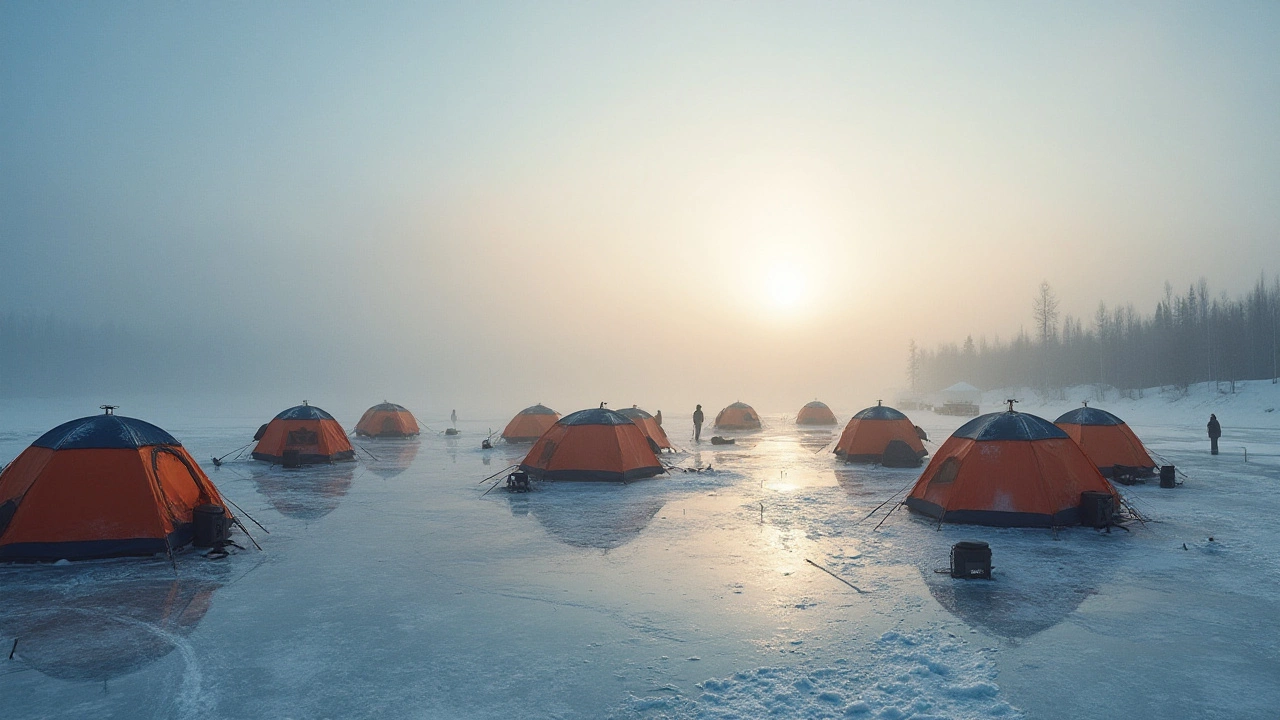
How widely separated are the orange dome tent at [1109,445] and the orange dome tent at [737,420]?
25737 mm

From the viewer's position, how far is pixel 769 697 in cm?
627

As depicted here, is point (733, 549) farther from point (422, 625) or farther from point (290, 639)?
point (290, 639)

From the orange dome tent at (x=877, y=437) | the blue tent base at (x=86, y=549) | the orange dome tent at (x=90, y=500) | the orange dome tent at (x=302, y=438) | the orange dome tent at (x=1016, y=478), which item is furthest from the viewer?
the orange dome tent at (x=302, y=438)

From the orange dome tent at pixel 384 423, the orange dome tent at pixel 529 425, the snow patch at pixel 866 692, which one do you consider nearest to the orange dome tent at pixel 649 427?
the orange dome tent at pixel 529 425

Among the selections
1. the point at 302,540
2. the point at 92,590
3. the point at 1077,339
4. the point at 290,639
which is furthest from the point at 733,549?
the point at 1077,339

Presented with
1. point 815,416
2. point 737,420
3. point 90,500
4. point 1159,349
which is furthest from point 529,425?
point 1159,349

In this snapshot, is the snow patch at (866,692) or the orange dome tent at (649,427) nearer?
the snow patch at (866,692)

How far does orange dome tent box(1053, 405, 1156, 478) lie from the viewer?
20.8 m

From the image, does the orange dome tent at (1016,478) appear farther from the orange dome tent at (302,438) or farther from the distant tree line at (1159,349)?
the distant tree line at (1159,349)

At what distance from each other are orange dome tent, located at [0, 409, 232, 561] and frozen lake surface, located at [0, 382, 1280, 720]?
47 cm

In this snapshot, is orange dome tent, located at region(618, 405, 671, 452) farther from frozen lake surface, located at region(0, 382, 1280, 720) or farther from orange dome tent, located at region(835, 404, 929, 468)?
frozen lake surface, located at region(0, 382, 1280, 720)

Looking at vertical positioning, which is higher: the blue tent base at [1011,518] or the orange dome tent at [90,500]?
the orange dome tent at [90,500]

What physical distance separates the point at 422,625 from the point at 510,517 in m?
7.33

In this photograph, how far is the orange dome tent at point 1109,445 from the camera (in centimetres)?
2075
